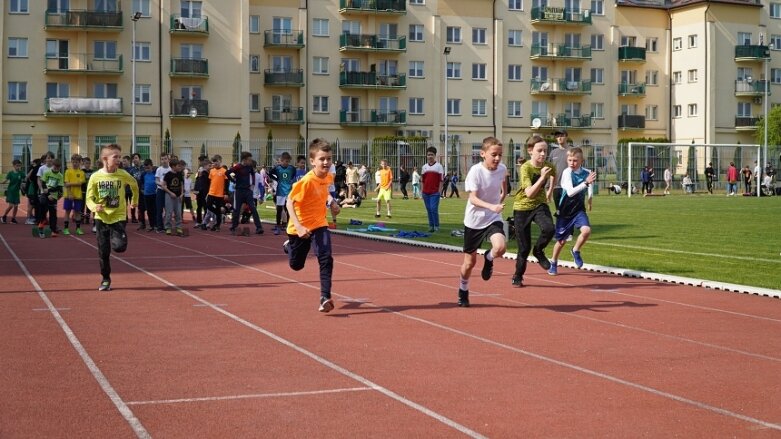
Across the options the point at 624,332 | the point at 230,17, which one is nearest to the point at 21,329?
the point at 624,332

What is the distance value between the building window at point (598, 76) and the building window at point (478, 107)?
9.79 metres

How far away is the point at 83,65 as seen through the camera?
219ft

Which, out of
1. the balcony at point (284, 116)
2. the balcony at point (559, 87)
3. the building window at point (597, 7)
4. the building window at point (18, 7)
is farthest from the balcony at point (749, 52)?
the building window at point (18, 7)

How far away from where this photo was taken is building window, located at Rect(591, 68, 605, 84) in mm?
81375

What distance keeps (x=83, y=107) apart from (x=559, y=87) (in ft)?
115

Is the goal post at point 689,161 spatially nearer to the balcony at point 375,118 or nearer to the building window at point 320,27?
the balcony at point 375,118

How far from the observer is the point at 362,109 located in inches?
2960

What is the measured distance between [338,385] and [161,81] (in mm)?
63308

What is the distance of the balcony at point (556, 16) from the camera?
77938 millimetres

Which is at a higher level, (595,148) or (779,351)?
(595,148)

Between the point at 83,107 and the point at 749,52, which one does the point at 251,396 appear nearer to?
the point at 83,107

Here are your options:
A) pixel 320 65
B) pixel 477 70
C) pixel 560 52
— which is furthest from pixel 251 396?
pixel 560 52

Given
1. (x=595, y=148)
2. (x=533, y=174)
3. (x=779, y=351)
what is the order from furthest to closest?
(x=595, y=148) < (x=533, y=174) < (x=779, y=351)

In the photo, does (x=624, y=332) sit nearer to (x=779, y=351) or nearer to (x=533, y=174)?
(x=779, y=351)
